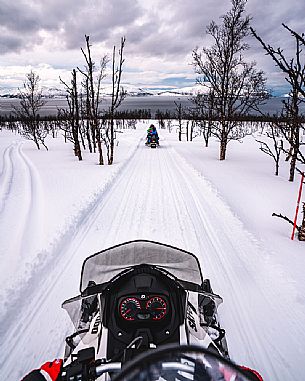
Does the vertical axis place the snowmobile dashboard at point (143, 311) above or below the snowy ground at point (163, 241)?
above

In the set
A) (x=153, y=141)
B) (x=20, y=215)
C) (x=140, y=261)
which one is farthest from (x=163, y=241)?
(x=153, y=141)

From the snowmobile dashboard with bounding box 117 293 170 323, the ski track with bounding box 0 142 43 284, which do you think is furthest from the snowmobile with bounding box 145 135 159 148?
the snowmobile dashboard with bounding box 117 293 170 323

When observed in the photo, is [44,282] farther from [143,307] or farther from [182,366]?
[182,366]

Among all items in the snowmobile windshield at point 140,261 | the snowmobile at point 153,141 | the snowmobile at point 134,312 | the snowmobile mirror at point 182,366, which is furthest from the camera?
the snowmobile at point 153,141

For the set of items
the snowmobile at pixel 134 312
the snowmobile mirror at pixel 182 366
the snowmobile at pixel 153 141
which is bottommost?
the snowmobile at pixel 134 312

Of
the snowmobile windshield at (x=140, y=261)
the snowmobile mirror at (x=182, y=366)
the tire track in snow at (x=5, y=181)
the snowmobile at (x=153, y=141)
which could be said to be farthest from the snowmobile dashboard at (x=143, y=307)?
the snowmobile at (x=153, y=141)

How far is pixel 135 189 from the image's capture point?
8.82 m

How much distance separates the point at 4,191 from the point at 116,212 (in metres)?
5.11

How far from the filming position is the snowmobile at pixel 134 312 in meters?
1.63

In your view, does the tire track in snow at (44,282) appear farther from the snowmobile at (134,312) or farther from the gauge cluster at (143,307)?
the gauge cluster at (143,307)

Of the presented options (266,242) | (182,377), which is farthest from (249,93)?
(182,377)

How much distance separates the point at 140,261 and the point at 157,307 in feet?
2.26

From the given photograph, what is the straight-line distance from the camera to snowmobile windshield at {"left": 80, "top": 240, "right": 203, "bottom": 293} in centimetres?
250

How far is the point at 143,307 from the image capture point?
6.19 ft
